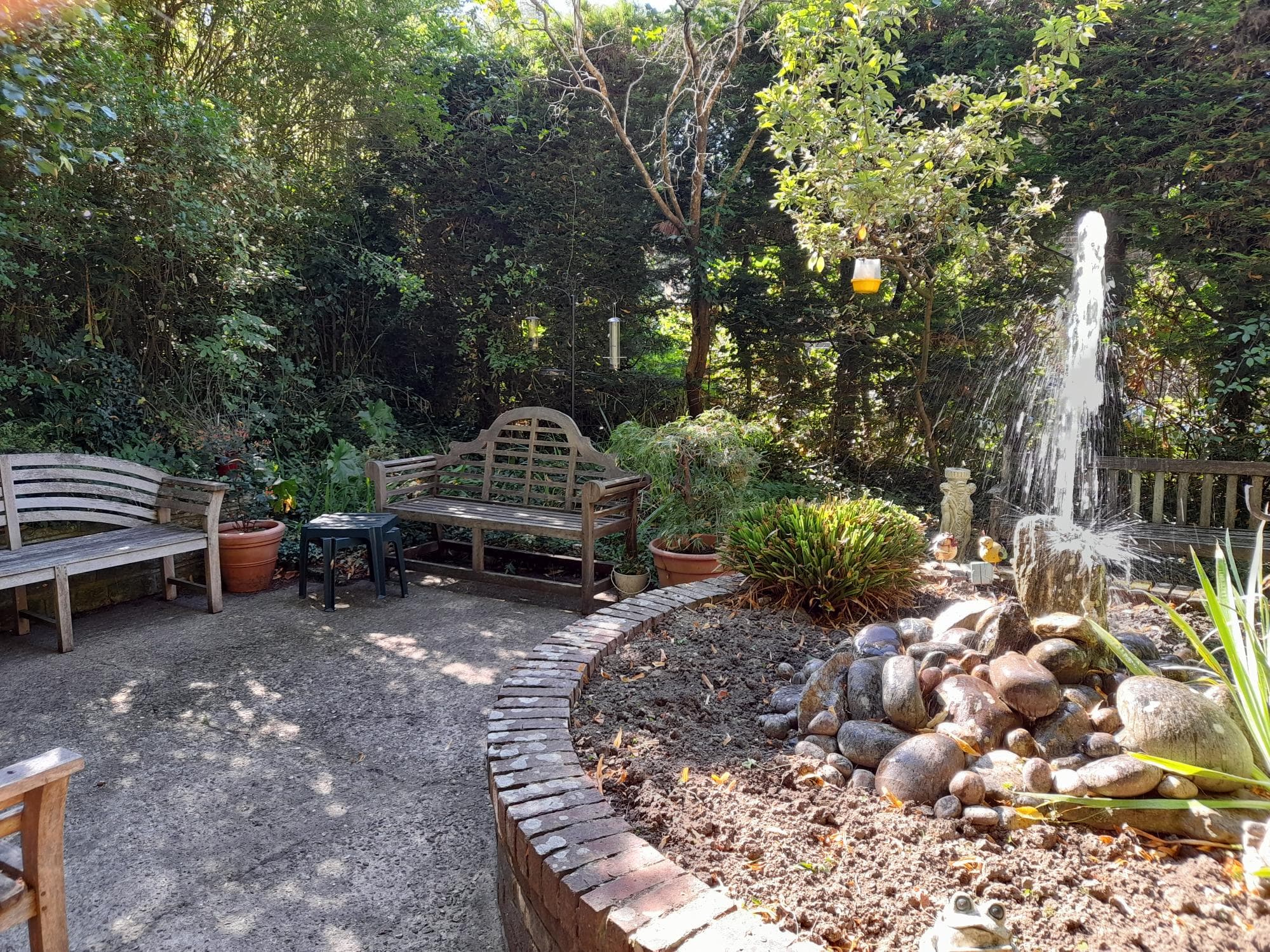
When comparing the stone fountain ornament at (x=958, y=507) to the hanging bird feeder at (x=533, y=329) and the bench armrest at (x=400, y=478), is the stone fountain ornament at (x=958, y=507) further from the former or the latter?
the hanging bird feeder at (x=533, y=329)

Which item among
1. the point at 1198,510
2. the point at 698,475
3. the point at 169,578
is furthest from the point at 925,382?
the point at 169,578

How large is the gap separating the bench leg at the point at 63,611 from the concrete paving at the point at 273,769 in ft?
0.32

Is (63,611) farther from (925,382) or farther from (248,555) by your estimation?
(925,382)

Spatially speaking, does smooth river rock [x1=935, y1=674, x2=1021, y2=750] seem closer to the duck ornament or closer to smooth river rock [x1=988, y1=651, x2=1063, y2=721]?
smooth river rock [x1=988, y1=651, x2=1063, y2=721]

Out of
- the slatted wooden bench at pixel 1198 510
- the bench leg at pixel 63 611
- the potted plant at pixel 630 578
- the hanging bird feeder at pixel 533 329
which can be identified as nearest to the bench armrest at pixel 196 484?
the bench leg at pixel 63 611

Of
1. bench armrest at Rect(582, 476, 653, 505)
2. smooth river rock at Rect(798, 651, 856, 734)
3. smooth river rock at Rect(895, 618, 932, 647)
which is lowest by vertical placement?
smooth river rock at Rect(798, 651, 856, 734)

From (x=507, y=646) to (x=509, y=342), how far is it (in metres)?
3.74

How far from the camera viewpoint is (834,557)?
10.2 ft

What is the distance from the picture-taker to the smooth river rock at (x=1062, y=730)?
6.50 feet

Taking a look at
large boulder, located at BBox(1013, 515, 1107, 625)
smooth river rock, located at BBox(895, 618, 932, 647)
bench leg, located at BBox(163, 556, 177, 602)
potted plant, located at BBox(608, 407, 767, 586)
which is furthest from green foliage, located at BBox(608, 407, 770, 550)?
bench leg, located at BBox(163, 556, 177, 602)

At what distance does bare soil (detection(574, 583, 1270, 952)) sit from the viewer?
1417mm

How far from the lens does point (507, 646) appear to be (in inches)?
157

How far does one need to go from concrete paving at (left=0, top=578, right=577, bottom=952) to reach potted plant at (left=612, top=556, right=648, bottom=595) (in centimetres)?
39

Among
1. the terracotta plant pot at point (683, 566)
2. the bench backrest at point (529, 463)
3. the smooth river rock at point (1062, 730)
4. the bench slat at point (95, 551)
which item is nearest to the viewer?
the smooth river rock at point (1062, 730)
